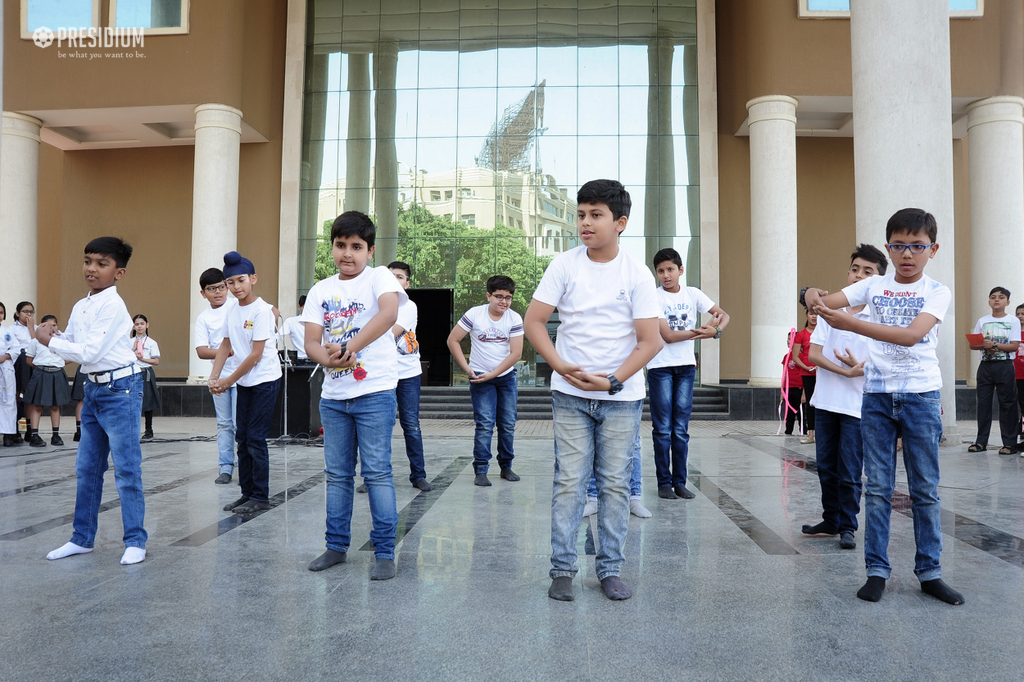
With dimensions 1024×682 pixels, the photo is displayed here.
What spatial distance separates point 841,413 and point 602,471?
193 centimetres

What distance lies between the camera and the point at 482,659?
290 centimetres

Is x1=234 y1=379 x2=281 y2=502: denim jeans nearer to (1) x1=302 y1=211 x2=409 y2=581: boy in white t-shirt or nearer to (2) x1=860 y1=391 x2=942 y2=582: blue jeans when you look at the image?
(1) x1=302 y1=211 x2=409 y2=581: boy in white t-shirt

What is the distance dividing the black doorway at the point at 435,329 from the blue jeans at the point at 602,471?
18.5 meters

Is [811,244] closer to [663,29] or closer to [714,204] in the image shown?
[714,204]

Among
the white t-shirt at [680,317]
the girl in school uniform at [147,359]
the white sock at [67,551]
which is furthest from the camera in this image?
the girl in school uniform at [147,359]

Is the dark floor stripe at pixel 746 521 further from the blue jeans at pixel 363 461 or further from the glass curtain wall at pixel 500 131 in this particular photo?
the glass curtain wall at pixel 500 131

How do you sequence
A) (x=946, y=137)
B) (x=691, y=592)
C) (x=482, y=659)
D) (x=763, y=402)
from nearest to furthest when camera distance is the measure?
(x=482, y=659) < (x=691, y=592) < (x=946, y=137) < (x=763, y=402)

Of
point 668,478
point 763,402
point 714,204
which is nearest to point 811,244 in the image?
point 714,204

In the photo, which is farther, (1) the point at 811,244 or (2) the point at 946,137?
(1) the point at 811,244

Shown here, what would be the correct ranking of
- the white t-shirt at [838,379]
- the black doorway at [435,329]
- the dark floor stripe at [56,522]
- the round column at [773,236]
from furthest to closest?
the black doorway at [435,329]
the round column at [773,236]
the dark floor stripe at [56,522]
the white t-shirt at [838,379]

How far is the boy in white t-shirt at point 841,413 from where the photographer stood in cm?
475

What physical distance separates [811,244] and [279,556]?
2082cm

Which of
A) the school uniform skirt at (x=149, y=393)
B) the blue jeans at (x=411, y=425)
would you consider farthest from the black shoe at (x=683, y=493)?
the school uniform skirt at (x=149, y=393)

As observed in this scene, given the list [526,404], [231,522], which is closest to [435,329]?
[526,404]
